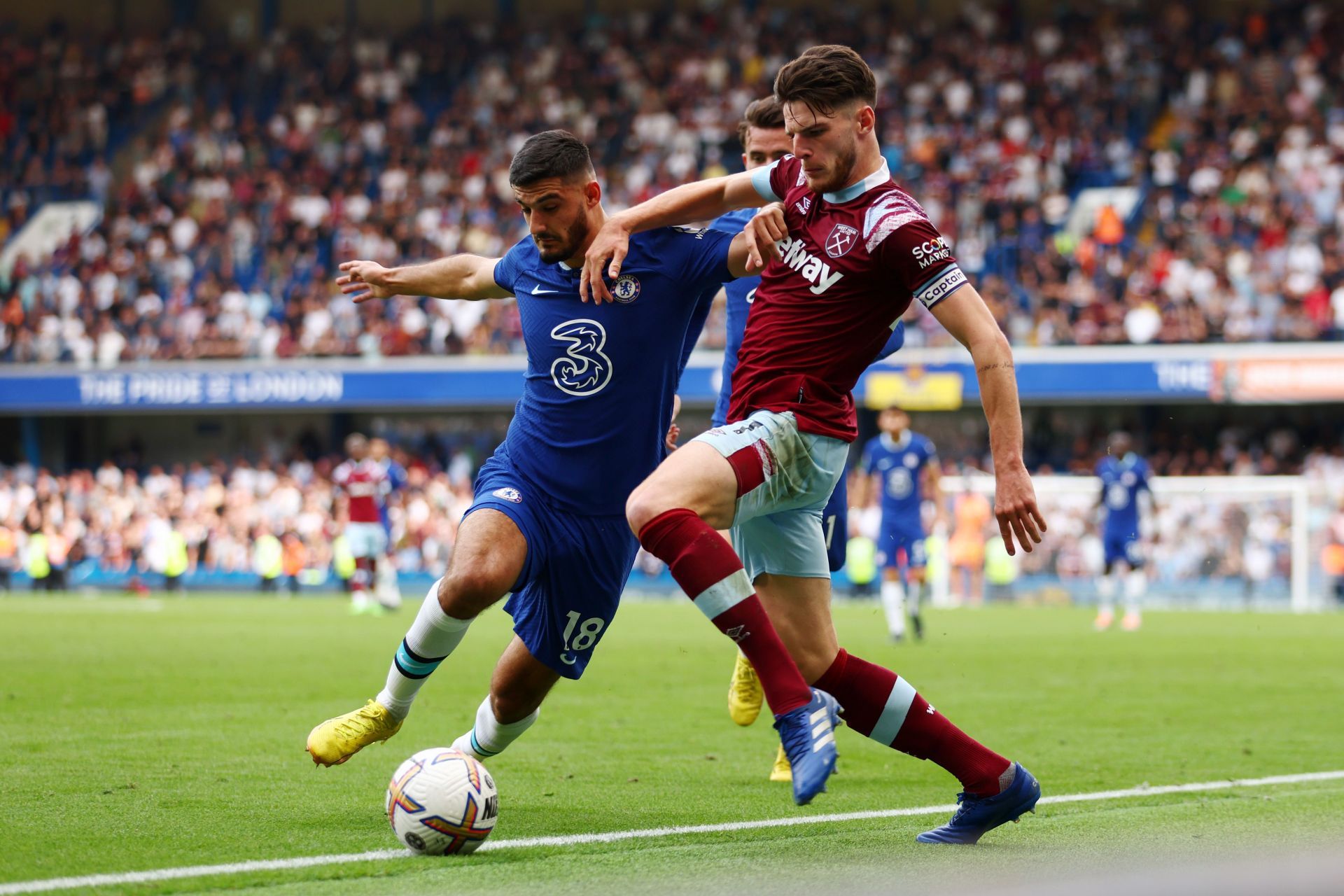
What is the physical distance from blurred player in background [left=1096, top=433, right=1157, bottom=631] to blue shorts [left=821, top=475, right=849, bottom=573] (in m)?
12.3

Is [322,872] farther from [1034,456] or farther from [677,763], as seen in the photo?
[1034,456]

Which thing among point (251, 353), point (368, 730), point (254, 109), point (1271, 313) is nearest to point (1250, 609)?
point (1271, 313)

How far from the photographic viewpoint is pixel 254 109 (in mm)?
35469

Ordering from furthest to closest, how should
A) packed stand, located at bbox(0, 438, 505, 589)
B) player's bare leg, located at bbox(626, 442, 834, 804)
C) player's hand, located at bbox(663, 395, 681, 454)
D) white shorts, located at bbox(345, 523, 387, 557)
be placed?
packed stand, located at bbox(0, 438, 505, 589) < white shorts, located at bbox(345, 523, 387, 557) < player's hand, located at bbox(663, 395, 681, 454) < player's bare leg, located at bbox(626, 442, 834, 804)

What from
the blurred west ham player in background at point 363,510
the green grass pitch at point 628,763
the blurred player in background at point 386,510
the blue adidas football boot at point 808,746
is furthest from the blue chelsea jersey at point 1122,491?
the blue adidas football boot at point 808,746

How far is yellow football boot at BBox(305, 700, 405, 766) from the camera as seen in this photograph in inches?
201

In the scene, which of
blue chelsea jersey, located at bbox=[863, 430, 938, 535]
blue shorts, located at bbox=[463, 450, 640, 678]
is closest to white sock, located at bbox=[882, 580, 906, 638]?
blue chelsea jersey, located at bbox=[863, 430, 938, 535]

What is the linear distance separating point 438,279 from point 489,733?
5.33 feet

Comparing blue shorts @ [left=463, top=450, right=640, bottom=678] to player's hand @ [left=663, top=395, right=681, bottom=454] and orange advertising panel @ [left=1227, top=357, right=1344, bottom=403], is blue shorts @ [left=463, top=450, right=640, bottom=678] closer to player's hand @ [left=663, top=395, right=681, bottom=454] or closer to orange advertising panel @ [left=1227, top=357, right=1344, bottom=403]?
player's hand @ [left=663, top=395, right=681, bottom=454]

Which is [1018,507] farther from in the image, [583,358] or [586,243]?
[586,243]

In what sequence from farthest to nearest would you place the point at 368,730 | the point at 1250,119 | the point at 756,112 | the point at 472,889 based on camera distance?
1. the point at 1250,119
2. the point at 756,112
3. the point at 368,730
4. the point at 472,889

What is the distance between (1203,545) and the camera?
2455 centimetres

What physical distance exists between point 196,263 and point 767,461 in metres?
29.8

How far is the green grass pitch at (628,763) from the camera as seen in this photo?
430 cm
